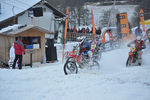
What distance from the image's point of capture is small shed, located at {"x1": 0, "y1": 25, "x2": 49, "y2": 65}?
1171 cm

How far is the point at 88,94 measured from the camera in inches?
184

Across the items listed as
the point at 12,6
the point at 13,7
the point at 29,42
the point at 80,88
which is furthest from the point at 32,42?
the point at 80,88

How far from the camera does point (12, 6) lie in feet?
57.7

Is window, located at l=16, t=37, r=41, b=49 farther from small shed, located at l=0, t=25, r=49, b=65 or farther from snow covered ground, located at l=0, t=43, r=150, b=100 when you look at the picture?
snow covered ground, located at l=0, t=43, r=150, b=100

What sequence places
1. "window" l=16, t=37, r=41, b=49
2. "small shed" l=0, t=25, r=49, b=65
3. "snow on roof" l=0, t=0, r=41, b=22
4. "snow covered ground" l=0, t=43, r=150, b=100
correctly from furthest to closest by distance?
"snow on roof" l=0, t=0, r=41, b=22, "window" l=16, t=37, r=41, b=49, "small shed" l=0, t=25, r=49, b=65, "snow covered ground" l=0, t=43, r=150, b=100

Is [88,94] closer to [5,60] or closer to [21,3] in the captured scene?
[5,60]

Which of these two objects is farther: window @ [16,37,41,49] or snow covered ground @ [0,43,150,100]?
window @ [16,37,41,49]

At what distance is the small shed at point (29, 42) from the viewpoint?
38.4 feet

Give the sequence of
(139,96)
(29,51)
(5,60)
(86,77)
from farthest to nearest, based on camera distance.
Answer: (5,60), (29,51), (86,77), (139,96)

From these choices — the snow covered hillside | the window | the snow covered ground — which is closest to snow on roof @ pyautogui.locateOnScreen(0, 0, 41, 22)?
the window

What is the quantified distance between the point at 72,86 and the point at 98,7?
117ft

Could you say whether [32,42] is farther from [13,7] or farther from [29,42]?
[13,7]

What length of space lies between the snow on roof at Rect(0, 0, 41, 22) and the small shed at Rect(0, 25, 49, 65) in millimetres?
5481

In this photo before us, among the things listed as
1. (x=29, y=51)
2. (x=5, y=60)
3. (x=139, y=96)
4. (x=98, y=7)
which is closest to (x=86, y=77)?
(x=139, y=96)
